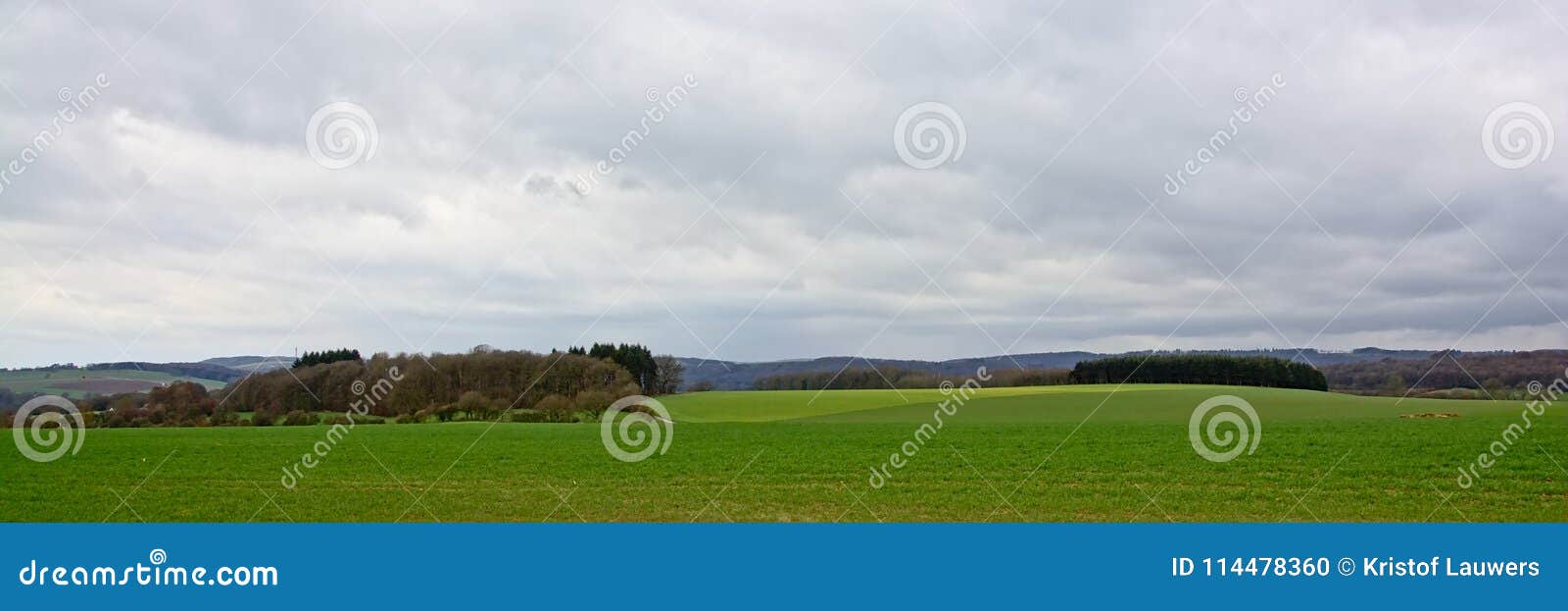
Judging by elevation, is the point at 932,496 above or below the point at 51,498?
below

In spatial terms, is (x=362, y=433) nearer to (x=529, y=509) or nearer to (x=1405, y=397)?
(x=529, y=509)

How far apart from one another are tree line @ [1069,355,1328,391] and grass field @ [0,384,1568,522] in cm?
3116

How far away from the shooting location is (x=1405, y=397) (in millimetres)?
61094

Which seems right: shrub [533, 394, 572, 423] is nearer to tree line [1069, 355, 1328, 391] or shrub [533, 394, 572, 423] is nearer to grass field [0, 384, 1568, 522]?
grass field [0, 384, 1568, 522]

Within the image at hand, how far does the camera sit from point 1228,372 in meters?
71.7

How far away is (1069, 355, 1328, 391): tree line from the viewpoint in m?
70.0

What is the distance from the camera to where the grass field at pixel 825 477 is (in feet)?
71.9

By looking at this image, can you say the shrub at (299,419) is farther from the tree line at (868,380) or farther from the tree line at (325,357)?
the tree line at (868,380)

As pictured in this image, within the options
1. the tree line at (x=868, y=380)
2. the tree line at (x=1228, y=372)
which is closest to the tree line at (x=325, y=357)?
the tree line at (x=868, y=380)

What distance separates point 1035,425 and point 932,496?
57.1 feet

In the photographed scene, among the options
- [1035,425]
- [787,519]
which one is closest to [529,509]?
[787,519]

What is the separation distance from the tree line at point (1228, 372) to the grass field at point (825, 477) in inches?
1227

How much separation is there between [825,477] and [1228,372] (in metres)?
55.5

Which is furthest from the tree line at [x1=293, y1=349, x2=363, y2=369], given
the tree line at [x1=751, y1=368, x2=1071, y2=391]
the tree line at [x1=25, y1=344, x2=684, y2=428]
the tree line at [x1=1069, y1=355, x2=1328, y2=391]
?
the tree line at [x1=1069, y1=355, x2=1328, y2=391]
